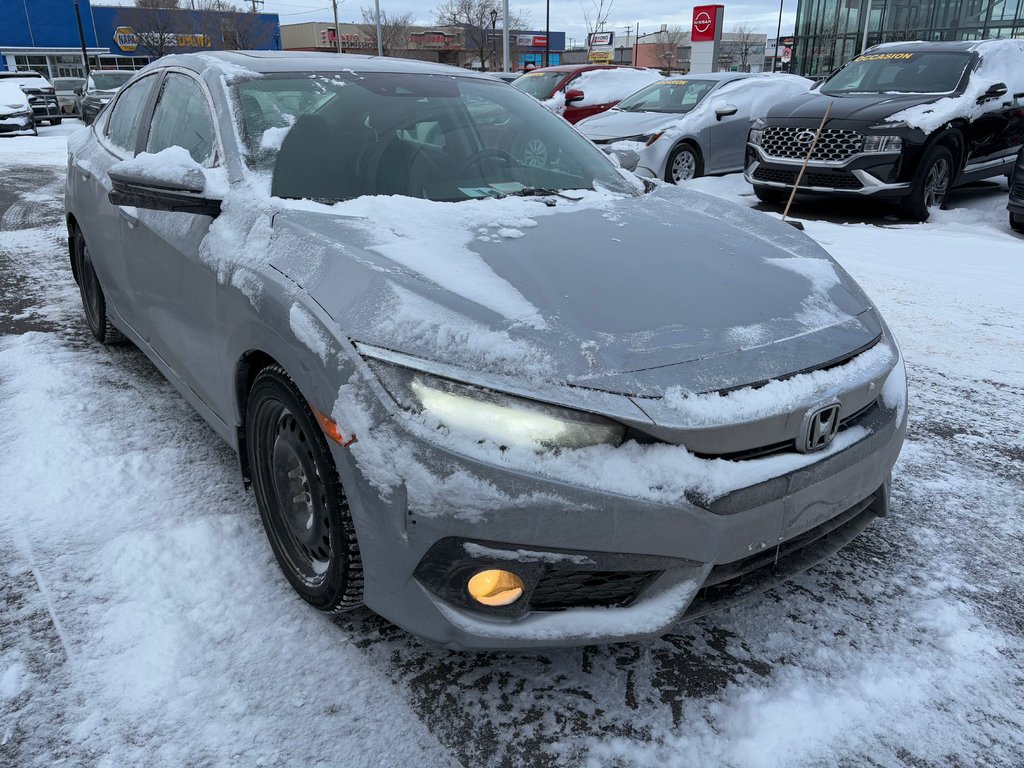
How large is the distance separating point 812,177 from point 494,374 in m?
7.31

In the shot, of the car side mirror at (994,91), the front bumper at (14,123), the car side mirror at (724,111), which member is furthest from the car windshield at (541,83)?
the front bumper at (14,123)

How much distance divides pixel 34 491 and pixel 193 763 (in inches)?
61.7

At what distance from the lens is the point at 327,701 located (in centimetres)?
197

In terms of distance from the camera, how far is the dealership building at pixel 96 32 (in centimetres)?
4588

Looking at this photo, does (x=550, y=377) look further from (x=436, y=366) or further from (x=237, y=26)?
(x=237, y=26)

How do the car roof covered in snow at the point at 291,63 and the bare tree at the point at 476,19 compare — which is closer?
the car roof covered in snow at the point at 291,63

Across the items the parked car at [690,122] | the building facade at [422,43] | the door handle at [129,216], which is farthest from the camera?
the building facade at [422,43]

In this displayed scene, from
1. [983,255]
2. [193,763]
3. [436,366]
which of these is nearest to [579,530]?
[436,366]

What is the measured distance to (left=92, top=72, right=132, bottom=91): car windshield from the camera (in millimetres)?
22000

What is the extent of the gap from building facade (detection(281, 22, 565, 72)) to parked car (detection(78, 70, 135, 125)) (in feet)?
136

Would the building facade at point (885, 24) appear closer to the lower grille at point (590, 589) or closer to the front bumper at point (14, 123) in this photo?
the front bumper at point (14, 123)

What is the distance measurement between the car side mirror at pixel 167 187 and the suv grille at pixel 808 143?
6.92 meters

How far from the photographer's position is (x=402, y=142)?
2930mm

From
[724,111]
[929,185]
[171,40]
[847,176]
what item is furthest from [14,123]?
[171,40]
